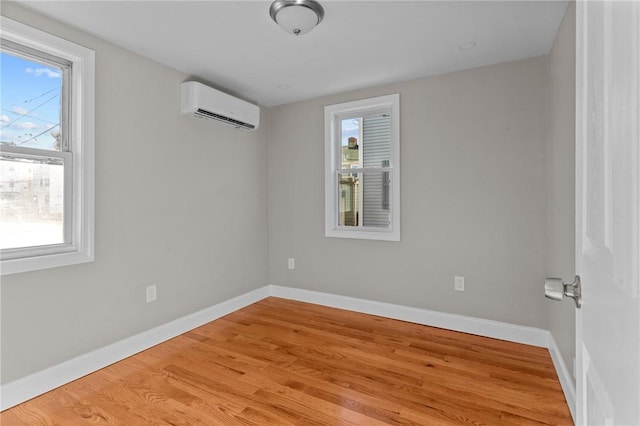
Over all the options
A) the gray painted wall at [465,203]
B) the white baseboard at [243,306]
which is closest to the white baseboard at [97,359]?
the white baseboard at [243,306]

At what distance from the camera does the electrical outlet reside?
2.71m

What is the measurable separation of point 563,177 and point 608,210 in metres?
1.87

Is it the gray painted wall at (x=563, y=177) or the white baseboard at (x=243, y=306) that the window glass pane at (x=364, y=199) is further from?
the gray painted wall at (x=563, y=177)

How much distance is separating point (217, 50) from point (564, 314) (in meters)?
3.03

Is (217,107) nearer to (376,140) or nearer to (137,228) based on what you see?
(137,228)

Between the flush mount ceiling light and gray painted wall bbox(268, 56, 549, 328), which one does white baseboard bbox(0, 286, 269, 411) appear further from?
the flush mount ceiling light

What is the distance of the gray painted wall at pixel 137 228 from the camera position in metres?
2.05

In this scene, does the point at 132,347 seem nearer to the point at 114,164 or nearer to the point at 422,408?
the point at 114,164

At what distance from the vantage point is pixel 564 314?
2.05 meters

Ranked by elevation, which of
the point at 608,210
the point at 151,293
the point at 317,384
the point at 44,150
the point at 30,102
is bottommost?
the point at 317,384

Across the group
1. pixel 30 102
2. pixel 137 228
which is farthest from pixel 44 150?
pixel 137 228

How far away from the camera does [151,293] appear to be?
273 cm

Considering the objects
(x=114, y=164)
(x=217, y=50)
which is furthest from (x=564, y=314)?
(x=114, y=164)

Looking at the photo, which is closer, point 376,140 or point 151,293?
point 151,293
